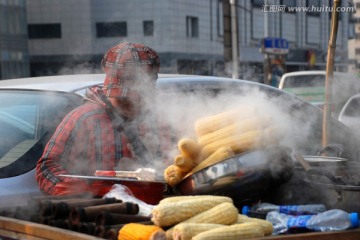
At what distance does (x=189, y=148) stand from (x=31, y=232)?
68 centimetres

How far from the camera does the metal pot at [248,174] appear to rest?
7.79ft

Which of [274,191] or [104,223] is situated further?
[274,191]

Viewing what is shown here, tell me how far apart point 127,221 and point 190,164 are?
42 cm

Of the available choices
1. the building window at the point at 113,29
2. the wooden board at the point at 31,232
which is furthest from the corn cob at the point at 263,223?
the building window at the point at 113,29

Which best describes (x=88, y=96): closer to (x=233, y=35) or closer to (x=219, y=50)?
(x=233, y=35)

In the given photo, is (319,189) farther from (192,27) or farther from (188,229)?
(192,27)

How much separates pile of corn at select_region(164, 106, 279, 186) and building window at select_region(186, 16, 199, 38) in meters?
28.6

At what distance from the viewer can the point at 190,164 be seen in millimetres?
2549

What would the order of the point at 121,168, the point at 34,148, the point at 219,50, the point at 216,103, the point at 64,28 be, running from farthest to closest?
the point at 64,28
the point at 219,50
the point at 216,103
the point at 34,148
the point at 121,168

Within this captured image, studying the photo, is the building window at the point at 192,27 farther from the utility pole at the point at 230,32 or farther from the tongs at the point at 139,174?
the tongs at the point at 139,174

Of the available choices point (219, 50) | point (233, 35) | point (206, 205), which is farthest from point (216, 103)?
point (219, 50)

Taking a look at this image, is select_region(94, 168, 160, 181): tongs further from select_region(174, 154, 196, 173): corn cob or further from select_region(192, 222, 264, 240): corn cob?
select_region(192, 222, 264, 240): corn cob

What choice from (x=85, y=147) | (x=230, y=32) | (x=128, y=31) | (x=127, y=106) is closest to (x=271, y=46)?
(x=230, y=32)

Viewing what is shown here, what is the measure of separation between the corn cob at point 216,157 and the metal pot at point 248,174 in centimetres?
6
